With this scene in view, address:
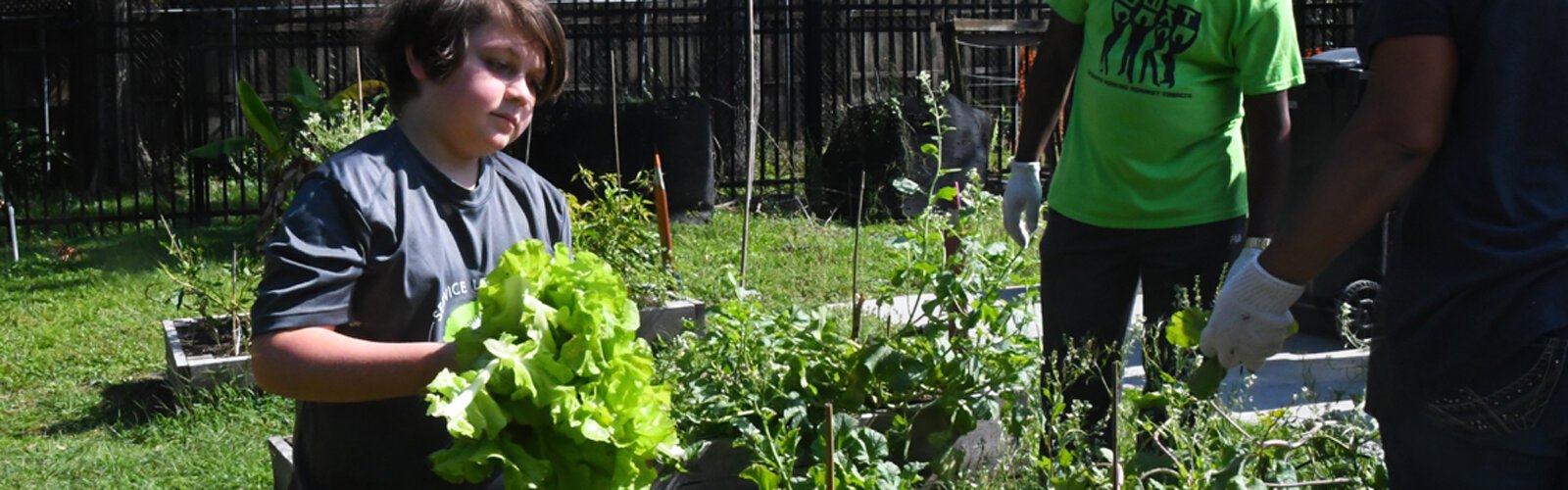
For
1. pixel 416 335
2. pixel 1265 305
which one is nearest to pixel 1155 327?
pixel 1265 305

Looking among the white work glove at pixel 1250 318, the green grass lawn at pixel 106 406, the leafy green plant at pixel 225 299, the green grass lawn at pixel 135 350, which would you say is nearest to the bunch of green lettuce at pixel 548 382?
the white work glove at pixel 1250 318

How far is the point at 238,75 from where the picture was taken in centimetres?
1061

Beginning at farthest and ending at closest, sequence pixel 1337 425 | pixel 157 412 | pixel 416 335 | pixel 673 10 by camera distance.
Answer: pixel 673 10 → pixel 157 412 → pixel 1337 425 → pixel 416 335

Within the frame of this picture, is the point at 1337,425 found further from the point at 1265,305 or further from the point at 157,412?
the point at 157,412

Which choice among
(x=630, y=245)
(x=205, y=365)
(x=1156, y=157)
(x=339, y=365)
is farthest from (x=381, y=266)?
(x=630, y=245)

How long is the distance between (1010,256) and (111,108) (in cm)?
943

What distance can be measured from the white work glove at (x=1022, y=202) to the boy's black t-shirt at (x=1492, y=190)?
1957mm

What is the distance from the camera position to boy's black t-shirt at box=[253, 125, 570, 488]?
89.8 inches

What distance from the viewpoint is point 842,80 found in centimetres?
1326

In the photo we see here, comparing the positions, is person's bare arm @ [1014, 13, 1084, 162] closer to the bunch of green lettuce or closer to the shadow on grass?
the bunch of green lettuce

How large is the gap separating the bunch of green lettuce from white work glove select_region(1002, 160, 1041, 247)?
2.40m

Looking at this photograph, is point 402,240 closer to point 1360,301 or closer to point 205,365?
point 205,365

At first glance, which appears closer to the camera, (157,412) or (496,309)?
(496,309)

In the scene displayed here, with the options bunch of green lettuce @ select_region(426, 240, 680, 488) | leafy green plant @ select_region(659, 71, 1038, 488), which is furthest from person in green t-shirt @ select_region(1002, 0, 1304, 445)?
bunch of green lettuce @ select_region(426, 240, 680, 488)
